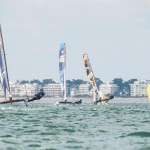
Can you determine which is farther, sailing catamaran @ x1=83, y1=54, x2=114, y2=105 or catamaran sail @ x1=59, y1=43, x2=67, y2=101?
sailing catamaran @ x1=83, y1=54, x2=114, y2=105

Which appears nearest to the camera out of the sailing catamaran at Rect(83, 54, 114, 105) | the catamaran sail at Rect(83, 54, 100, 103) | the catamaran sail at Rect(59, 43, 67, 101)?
the catamaran sail at Rect(59, 43, 67, 101)

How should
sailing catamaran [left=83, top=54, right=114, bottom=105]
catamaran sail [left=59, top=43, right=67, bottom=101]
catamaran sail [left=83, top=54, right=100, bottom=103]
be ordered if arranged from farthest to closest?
catamaran sail [left=83, top=54, right=100, bottom=103], sailing catamaran [left=83, top=54, right=114, bottom=105], catamaran sail [left=59, top=43, right=67, bottom=101]

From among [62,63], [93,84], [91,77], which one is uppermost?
[62,63]

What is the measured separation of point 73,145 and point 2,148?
326 centimetres

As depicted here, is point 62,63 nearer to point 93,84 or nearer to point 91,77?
point 91,77

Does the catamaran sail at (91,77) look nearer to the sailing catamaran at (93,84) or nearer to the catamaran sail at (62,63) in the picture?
the sailing catamaran at (93,84)

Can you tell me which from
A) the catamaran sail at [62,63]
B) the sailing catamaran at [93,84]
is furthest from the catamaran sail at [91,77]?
the catamaran sail at [62,63]

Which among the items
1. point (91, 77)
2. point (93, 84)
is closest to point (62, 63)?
point (91, 77)

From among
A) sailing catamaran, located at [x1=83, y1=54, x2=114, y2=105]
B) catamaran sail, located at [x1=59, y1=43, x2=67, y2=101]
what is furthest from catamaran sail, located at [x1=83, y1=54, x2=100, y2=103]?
catamaran sail, located at [x1=59, y1=43, x2=67, y2=101]

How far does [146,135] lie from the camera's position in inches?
1566

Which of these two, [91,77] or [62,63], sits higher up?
[62,63]

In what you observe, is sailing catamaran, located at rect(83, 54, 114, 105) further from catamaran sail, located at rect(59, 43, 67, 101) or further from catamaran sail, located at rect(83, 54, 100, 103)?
catamaran sail, located at rect(59, 43, 67, 101)

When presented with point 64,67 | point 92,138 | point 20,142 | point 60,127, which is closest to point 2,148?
point 20,142

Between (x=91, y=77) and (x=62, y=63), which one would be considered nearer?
(x=62, y=63)
